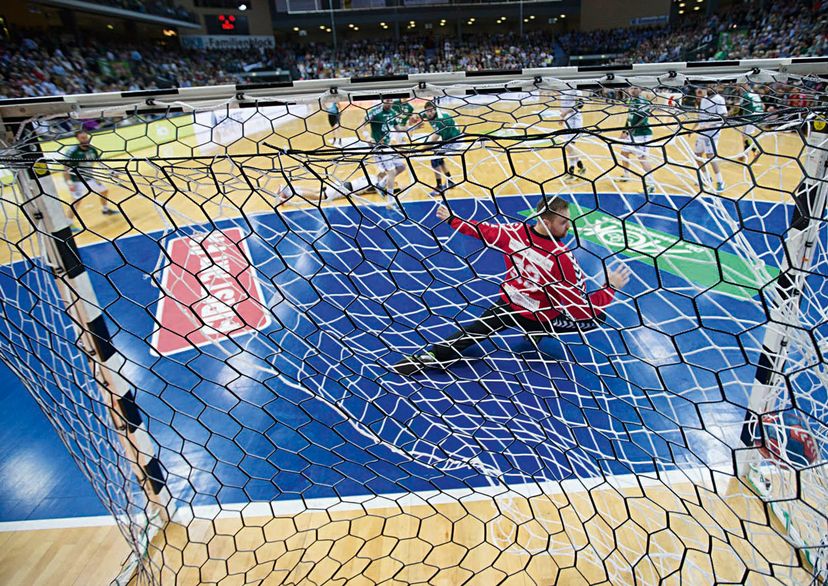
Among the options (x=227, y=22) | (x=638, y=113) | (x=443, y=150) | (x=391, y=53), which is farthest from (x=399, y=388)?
(x=227, y=22)

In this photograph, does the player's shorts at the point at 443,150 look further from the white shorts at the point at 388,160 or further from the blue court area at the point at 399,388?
the blue court area at the point at 399,388

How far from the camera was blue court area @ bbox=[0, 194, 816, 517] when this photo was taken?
164 cm

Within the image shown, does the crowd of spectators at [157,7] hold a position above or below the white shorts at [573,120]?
above

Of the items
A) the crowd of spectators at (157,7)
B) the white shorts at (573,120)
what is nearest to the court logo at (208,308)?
the white shorts at (573,120)

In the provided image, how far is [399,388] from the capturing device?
260 cm

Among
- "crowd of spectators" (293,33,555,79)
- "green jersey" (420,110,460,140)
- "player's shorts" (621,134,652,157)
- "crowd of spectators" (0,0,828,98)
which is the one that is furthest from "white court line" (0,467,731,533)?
"crowd of spectators" (293,33,555,79)

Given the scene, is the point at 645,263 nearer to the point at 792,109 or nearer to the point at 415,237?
the point at 415,237

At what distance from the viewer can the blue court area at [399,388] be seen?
164 cm

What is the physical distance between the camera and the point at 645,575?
5.49 ft

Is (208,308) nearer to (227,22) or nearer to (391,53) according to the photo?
(391,53)

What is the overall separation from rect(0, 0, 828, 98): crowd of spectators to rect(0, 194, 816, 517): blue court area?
1030 centimetres

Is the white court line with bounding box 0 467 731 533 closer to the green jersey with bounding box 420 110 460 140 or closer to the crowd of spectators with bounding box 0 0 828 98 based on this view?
the green jersey with bounding box 420 110 460 140

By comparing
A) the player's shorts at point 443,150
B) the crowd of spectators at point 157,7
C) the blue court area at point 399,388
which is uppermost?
the crowd of spectators at point 157,7

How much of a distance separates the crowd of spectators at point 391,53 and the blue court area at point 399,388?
33.8 ft
